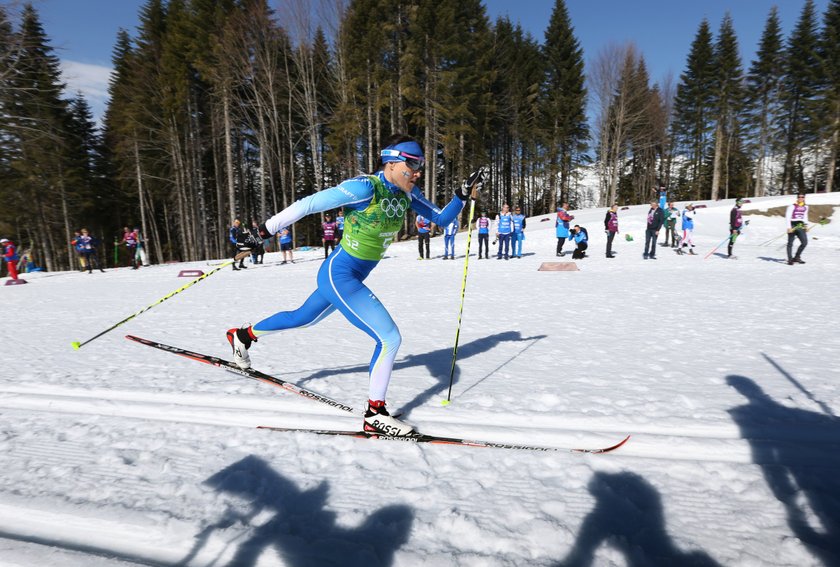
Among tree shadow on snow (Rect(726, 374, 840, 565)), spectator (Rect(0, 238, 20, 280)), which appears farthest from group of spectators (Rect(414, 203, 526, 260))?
spectator (Rect(0, 238, 20, 280))

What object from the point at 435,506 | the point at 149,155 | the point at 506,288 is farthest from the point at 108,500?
the point at 149,155

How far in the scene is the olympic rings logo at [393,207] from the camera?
3097 millimetres

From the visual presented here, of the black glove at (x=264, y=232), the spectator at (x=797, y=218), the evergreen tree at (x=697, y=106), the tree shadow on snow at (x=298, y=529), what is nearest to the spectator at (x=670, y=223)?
the spectator at (x=797, y=218)

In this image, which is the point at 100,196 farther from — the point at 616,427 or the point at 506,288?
the point at 616,427

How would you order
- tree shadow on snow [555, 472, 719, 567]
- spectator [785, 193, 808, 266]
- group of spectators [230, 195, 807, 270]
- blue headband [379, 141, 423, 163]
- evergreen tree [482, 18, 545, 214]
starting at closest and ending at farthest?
tree shadow on snow [555, 472, 719, 567] → blue headband [379, 141, 423, 163] → spectator [785, 193, 808, 266] → group of spectators [230, 195, 807, 270] → evergreen tree [482, 18, 545, 214]

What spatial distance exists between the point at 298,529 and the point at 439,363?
2.75m

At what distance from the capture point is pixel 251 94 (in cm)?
2544

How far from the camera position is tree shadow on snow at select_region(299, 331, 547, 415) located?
3.73 m

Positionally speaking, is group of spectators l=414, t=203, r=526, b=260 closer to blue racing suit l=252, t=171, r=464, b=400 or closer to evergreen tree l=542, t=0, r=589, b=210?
blue racing suit l=252, t=171, r=464, b=400

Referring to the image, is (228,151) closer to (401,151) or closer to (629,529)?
(401,151)

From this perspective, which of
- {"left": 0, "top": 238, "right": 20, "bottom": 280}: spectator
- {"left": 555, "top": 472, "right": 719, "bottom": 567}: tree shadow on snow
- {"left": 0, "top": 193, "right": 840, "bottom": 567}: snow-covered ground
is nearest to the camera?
{"left": 555, "top": 472, "right": 719, "bottom": 567}: tree shadow on snow

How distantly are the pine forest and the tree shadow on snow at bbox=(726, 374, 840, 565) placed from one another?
21.7m

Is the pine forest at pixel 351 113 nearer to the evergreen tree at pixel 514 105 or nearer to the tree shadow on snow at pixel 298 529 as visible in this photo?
the evergreen tree at pixel 514 105

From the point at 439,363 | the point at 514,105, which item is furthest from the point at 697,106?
the point at 439,363
